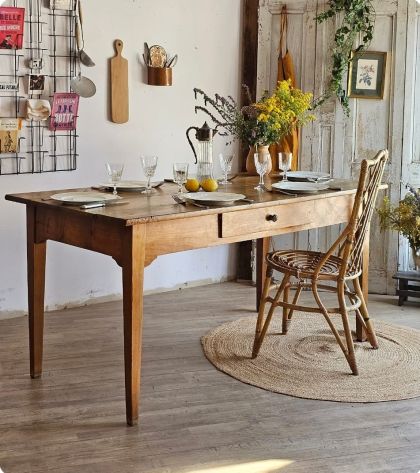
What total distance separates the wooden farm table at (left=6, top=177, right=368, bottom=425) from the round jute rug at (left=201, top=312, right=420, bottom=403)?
642 mm

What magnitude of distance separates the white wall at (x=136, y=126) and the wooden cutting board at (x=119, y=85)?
0.04 m

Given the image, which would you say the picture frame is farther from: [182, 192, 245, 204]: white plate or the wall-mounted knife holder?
[182, 192, 245, 204]: white plate

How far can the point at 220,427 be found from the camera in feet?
10.6

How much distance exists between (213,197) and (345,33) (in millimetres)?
2007

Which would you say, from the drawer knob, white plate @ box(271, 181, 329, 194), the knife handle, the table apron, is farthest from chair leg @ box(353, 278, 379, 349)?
the knife handle

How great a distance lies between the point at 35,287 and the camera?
3625 millimetres

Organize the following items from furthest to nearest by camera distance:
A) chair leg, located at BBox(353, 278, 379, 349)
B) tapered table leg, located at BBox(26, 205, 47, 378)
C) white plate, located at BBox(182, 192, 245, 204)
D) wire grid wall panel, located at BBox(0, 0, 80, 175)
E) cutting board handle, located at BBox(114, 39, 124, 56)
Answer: cutting board handle, located at BBox(114, 39, 124, 56)
wire grid wall panel, located at BBox(0, 0, 80, 175)
chair leg, located at BBox(353, 278, 379, 349)
tapered table leg, located at BBox(26, 205, 47, 378)
white plate, located at BBox(182, 192, 245, 204)

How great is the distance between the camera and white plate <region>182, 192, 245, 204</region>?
342cm

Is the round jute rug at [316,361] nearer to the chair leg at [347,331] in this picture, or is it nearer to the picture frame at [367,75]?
the chair leg at [347,331]

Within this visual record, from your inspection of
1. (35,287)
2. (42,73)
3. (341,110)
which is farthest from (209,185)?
(341,110)

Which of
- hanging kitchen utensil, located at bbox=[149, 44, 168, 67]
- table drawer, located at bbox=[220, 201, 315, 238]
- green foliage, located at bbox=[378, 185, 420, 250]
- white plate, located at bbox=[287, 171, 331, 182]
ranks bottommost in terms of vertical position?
green foliage, located at bbox=[378, 185, 420, 250]

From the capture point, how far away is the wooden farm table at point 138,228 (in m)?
3.15

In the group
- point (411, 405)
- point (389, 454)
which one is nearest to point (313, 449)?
point (389, 454)

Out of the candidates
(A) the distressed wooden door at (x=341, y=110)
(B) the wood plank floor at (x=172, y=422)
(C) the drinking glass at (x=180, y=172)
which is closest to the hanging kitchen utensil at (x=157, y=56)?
(A) the distressed wooden door at (x=341, y=110)
